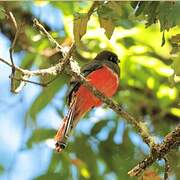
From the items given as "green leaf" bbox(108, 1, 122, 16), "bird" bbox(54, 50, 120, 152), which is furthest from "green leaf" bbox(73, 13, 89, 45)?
"bird" bbox(54, 50, 120, 152)

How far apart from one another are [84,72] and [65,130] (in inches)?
28.3

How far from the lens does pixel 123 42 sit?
391 cm

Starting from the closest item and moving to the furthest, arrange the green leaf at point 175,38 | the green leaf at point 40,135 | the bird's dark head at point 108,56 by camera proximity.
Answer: the green leaf at point 175,38 < the bird's dark head at point 108,56 < the green leaf at point 40,135

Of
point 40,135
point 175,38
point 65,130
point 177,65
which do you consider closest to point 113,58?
point 40,135

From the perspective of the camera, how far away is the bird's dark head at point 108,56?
12.0 ft

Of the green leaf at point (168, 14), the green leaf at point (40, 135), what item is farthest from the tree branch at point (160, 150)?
the green leaf at point (40, 135)

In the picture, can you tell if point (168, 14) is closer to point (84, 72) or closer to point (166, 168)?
point (166, 168)

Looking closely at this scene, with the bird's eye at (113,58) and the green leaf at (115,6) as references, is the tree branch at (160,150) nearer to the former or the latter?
the green leaf at (115,6)

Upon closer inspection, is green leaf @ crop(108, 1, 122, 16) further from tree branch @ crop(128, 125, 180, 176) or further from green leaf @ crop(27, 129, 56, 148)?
green leaf @ crop(27, 129, 56, 148)

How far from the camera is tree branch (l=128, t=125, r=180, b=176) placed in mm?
2115

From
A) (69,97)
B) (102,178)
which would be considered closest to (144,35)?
(102,178)

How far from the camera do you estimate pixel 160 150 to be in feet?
7.05

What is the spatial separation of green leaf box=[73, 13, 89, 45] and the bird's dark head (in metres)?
1.64

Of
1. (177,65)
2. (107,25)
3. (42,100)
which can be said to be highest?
(42,100)
